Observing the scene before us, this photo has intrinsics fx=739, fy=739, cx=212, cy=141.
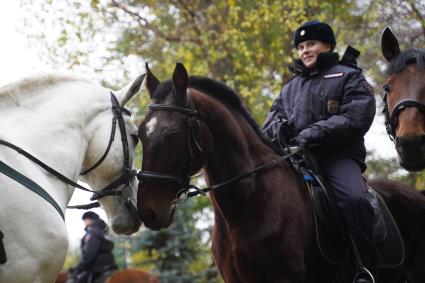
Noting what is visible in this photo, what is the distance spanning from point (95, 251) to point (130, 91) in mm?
8323

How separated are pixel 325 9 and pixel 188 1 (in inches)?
147

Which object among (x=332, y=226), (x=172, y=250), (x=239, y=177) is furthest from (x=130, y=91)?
(x=172, y=250)

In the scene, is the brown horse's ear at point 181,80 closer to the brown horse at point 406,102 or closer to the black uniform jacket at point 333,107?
the black uniform jacket at point 333,107

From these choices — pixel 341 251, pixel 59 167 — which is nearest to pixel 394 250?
pixel 341 251

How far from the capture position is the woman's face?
6555mm

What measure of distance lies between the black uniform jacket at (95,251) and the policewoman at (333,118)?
7.83 metres

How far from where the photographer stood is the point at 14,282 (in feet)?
15.2

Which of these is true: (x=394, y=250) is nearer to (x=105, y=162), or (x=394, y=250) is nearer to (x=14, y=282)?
(x=105, y=162)

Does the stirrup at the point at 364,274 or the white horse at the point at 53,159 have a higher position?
the white horse at the point at 53,159

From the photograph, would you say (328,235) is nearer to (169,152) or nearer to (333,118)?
(333,118)

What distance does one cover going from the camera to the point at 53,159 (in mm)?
5250

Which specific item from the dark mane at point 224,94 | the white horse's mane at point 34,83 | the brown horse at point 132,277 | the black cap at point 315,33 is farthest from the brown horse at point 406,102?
the brown horse at point 132,277

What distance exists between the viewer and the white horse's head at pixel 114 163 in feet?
18.7

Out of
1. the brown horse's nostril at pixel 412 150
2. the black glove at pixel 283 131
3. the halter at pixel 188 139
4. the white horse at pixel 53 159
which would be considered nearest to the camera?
the white horse at pixel 53 159
